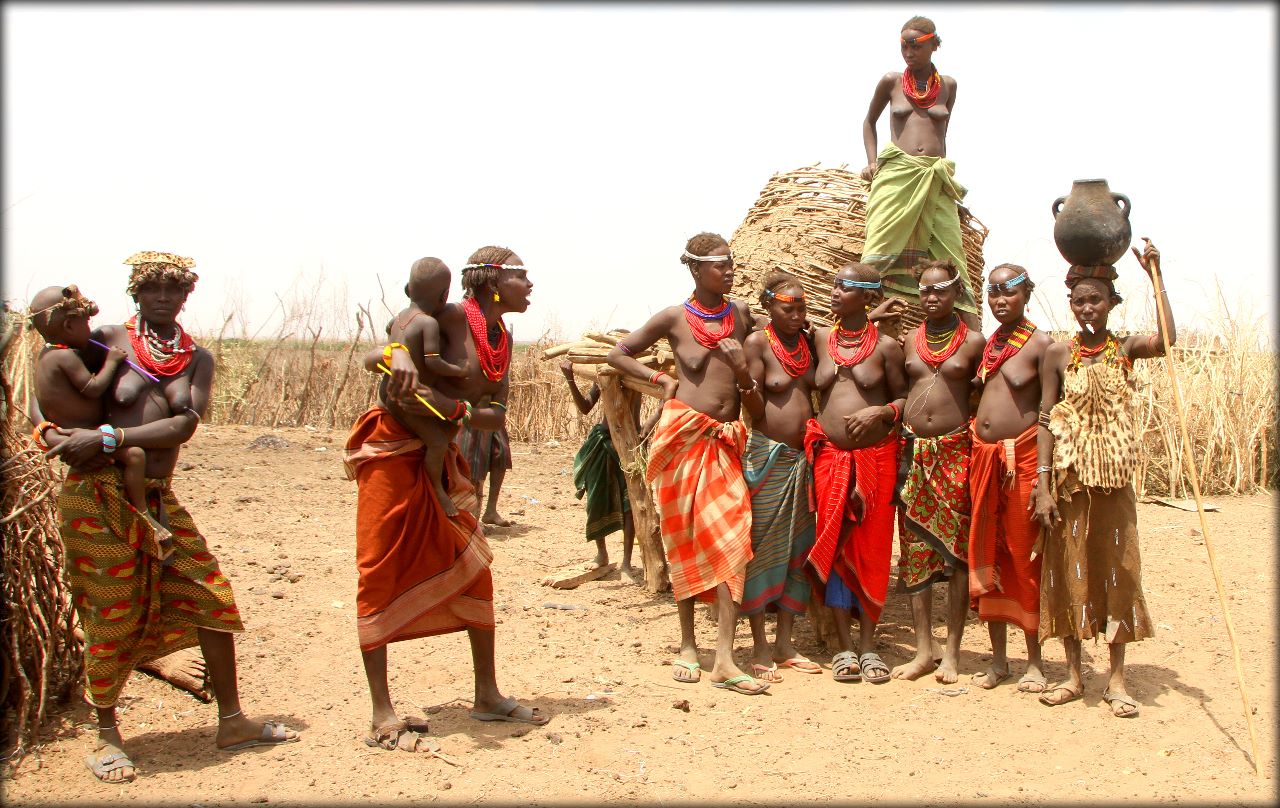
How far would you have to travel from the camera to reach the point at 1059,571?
471cm

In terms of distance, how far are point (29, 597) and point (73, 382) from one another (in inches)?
42.8

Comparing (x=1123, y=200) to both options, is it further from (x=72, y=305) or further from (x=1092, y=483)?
(x=72, y=305)

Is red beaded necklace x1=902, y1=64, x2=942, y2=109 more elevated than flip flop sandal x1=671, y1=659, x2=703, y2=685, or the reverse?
red beaded necklace x1=902, y1=64, x2=942, y2=109

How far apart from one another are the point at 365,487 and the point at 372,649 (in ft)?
2.17

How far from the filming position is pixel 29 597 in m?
4.41

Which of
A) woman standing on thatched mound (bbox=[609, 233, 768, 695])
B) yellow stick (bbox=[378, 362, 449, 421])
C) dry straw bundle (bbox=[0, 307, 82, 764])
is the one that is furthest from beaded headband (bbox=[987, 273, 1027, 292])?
dry straw bundle (bbox=[0, 307, 82, 764])

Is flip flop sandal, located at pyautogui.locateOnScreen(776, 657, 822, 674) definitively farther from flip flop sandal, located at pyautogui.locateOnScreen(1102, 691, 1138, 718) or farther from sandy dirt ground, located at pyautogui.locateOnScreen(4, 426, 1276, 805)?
flip flop sandal, located at pyautogui.locateOnScreen(1102, 691, 1138, 718)

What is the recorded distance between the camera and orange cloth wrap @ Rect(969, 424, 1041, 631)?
188 inches

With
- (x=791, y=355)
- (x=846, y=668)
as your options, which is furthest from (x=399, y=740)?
(x=791, y=355)

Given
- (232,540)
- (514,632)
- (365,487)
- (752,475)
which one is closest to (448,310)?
(365,487)

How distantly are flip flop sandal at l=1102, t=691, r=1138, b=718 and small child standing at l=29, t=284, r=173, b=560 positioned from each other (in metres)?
4.07

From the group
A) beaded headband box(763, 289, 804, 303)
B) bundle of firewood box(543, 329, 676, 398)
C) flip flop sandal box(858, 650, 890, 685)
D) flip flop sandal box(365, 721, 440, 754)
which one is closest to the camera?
flip flop sandal box(365, 721, 440, 754)

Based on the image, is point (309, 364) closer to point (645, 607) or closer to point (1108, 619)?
point (645, 607)

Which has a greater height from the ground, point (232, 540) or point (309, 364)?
point (309, 364)
